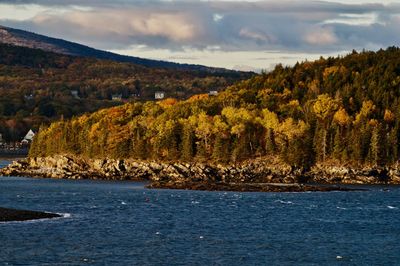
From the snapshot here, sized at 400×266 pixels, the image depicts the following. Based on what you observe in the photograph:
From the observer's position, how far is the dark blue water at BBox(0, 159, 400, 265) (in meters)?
78.1

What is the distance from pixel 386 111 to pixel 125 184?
2268 inches

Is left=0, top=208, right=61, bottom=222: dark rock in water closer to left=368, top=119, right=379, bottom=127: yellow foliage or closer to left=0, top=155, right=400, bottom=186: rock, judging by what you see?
left=0, top=155, right=400, bottom=186: rock

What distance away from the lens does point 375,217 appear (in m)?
112

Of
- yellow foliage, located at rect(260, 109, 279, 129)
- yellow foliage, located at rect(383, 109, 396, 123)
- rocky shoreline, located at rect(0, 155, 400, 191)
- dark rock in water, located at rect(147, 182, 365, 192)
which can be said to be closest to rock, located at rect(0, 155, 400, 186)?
rocky shoreline, located at rect(0, 155, 400, 191)

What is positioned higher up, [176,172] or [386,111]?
[386,111]

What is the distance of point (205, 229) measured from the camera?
97688 mm

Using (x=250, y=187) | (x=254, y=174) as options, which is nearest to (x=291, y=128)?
(x=254, y=174)

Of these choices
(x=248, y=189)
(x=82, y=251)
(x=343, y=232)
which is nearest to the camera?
(x=82, y=251)


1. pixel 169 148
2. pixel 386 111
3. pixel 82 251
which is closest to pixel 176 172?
pixel 169 148

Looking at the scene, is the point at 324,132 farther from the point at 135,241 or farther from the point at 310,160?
the point at 135,241

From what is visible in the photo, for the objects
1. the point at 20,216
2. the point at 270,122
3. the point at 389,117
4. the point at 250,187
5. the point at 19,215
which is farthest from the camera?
the point at 270,122

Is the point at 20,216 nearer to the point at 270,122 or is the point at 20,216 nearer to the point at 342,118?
the point at 270,122

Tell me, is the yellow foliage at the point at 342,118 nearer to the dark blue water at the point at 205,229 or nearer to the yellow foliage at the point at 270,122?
the yellow foliage at the point at 270,122

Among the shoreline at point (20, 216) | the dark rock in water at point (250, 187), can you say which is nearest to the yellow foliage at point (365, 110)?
the dark rock in water at point (250, 187)
